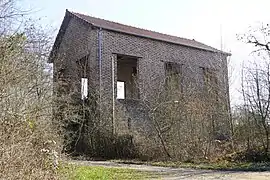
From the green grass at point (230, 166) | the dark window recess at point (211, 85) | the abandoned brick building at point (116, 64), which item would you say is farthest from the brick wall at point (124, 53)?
the green grass at point (230, 166)

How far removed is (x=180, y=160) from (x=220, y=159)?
1.77 m

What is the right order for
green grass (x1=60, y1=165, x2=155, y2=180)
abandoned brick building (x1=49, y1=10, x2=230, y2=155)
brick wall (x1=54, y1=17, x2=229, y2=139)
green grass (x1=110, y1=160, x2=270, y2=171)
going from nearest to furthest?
1. green grass (x1=60, y1=165, x2=155, y2=180)
2. green grass (x1=110, y1=160, x2=270, y2=171)
3. abandoned brick building (x1=49, y1=10, x2=230, y2=155)
4. brick wall (x1=54, y1=17, x2=229, y2=139)

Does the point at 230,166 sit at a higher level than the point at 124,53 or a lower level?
lower

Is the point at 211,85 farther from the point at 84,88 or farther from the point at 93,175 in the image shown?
the point at 93,175

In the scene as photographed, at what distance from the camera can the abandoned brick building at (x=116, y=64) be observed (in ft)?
74.4

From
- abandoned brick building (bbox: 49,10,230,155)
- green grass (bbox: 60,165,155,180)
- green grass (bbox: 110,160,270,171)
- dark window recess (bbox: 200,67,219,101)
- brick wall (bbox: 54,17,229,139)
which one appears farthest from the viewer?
brick wall (bbox: 54,17,229,139)

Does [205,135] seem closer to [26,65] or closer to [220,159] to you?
[220,159]

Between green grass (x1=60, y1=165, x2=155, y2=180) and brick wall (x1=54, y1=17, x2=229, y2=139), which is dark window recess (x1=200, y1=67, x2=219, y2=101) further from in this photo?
green grass (x1=60, y1=165, x2=155, y2=180)

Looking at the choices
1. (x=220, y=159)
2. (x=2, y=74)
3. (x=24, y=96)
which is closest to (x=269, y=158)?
(x=220, y=159)

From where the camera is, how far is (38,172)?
7953 millimetres

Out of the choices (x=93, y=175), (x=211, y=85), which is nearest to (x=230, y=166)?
(x=211, y=85)

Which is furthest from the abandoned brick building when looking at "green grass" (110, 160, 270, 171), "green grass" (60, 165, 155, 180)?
"green grass" (60, 165, 155, 180)

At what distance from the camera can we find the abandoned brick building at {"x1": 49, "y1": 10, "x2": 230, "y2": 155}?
22.7m

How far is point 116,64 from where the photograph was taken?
24484mm
